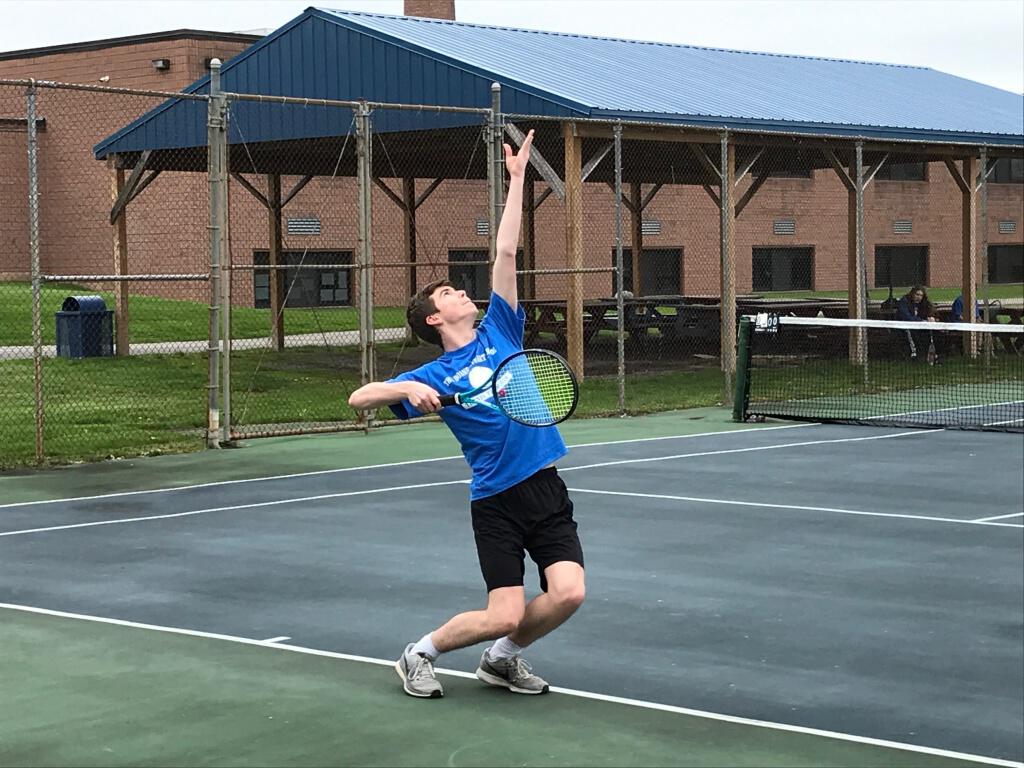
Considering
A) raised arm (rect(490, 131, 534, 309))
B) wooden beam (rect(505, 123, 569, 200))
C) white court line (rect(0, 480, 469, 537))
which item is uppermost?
wooden beam (rect(505, 123, 569, 200))

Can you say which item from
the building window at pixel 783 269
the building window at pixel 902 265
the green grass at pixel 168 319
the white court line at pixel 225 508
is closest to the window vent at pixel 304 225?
the green grass at pixel 168 319

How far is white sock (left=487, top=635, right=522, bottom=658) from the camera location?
7246 mm

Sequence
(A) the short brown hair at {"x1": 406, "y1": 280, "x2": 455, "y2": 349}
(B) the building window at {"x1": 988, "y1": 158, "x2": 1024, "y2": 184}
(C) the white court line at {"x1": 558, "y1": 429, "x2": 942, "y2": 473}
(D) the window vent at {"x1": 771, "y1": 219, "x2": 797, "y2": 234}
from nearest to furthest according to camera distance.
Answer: (A) the short brown hair at {"x1": 406, "y1": 280, "x2": 455, "y2": 349}, (C) the white court line at {"x1": 558, "y1": 429, "x2": 942, "y2": 473}, (D) the window vent at {"x1": 771, "y1": 219, "x2": 797, "y2": 234}, (B) the building window at {"x1": 988, "y1": 158, "x2": 1024, "y2": 184}

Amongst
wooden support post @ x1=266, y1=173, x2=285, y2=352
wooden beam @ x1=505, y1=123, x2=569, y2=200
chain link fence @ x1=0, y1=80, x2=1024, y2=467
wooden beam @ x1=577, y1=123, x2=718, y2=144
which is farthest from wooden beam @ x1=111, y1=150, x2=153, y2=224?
wooden beam @ x1=577, y1=123, x2=718, y2=144

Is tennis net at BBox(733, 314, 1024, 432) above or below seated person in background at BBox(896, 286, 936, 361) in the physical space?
below

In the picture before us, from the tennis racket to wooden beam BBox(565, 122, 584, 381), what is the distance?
14393 mm

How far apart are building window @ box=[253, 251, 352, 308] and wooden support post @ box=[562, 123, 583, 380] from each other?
706 inches

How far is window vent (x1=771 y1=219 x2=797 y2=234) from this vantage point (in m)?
50.2

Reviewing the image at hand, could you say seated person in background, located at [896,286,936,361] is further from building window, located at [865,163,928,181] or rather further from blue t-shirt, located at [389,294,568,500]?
building window, located at [865,163,928,181]

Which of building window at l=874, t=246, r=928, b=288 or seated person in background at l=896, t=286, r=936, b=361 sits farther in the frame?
building window at l=874, t=246, r=928, b=288

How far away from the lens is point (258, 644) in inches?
329

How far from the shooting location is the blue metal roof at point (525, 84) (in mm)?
23953

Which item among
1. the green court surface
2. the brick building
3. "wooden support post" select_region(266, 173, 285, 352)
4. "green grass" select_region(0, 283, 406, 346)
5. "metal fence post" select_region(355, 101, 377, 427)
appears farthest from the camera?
the brick building

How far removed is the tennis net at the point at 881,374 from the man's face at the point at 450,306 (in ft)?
27.9
